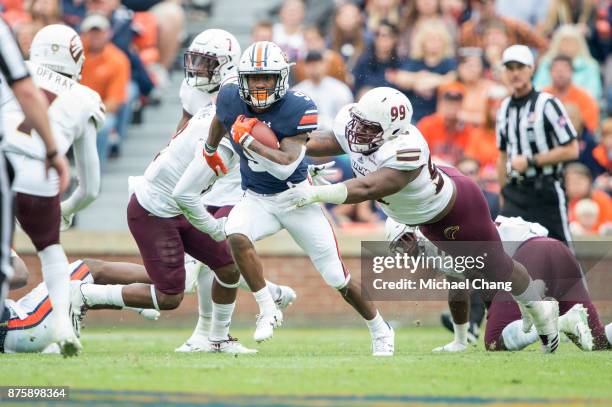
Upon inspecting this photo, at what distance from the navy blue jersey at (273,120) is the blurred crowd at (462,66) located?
546 centimetres

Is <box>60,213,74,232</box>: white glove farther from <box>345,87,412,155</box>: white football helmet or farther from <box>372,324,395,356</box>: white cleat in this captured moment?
<box>372,324,395,356</box>: white cleat

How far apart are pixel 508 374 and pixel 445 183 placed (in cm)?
183

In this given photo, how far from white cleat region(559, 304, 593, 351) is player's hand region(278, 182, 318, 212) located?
7.21 feet

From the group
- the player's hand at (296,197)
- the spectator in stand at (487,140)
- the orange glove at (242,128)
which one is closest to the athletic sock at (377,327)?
the player's hand at (296,197)

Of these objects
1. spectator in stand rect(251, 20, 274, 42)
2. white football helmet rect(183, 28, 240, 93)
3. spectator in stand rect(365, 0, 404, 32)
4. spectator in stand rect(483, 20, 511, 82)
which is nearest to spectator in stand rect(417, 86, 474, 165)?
spectator in stand rect(483, 20, 511, 82)

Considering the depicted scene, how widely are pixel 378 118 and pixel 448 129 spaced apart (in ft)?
21.5

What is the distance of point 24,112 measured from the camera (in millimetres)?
6301

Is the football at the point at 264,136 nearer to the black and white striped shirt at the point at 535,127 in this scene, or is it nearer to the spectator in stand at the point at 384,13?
the black and white striped shirt at the point at 535,127

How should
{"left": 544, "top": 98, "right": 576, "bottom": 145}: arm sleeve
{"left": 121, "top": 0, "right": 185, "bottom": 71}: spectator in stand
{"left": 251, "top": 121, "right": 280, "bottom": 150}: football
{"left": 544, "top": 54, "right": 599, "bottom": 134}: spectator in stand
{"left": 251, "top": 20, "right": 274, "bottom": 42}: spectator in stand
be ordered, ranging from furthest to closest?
{"left": 121, "top": 0, "right": 185, "bottom": 71}: spectator in stand < {"left": 251, "top": 20, "right": 274, "bottom": 42}: spectator in stand < {"left": 544, "top": 54, "right": 599, "bottom": 134}: spectator in stand < {"left": 544, "top": 98, "right": 576, "bottom": 145}: arm sleeve < {"left": 251, "top": 121, "right": 280, "bottom": 150}: football

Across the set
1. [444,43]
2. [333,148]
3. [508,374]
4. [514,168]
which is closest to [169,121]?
[444,43]

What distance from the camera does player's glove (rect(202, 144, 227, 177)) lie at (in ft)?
28.8

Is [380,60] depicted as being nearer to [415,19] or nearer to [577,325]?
[415,19]

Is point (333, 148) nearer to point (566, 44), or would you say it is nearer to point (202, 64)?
point (202, 64)

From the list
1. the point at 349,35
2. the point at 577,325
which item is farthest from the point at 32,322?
the point at 349,35
